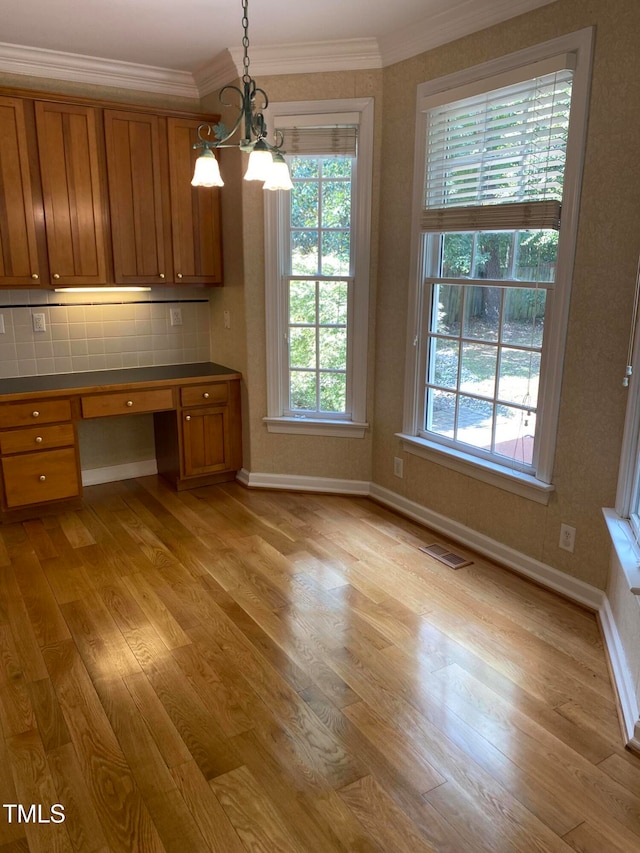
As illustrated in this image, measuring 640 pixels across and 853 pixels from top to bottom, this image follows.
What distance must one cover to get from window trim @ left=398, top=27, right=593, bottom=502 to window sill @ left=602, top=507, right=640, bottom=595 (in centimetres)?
40

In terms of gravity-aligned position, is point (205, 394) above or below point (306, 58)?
below

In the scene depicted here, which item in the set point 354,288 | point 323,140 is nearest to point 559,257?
point 354,288

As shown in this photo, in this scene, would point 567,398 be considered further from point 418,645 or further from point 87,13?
point 87,13

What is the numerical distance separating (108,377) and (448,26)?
108 inches

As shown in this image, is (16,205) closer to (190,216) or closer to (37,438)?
(190,216)

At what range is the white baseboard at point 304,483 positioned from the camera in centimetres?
416

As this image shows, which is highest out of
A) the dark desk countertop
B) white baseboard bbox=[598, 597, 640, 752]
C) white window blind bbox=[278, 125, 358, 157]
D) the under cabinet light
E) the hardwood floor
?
white window blind bbox=[278, 125, 358, 157]

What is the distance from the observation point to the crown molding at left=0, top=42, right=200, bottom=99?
3.60 meters

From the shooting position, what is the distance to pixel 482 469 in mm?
3256

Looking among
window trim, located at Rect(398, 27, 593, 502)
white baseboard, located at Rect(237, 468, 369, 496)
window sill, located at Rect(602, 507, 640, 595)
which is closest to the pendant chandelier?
window trim, located at Rect(398, 27, 593, 502)

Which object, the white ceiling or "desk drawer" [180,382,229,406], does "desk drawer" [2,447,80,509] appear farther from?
the white ceiling

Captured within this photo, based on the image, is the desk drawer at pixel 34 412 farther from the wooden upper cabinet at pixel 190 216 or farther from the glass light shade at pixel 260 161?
the glass light shade at pixel 260 161

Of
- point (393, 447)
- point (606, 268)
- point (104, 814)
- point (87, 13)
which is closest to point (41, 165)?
point (87, 13)

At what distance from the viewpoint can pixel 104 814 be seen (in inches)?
69.8
